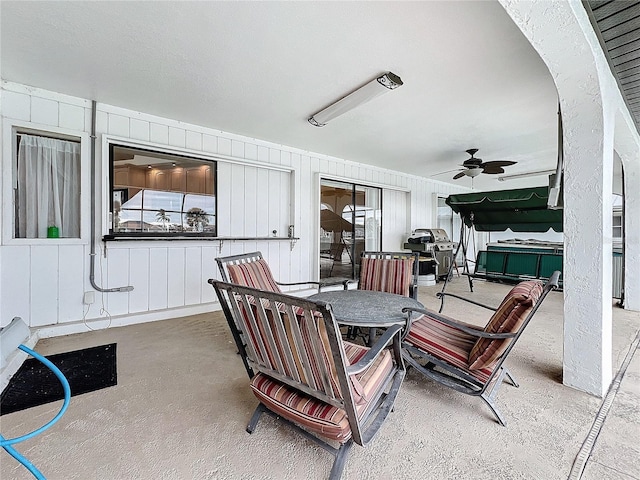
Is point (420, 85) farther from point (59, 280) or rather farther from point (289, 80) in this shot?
point (59, 280)

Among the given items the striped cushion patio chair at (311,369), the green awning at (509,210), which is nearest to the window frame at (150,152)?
the striped cushion patio chair at (311,369)

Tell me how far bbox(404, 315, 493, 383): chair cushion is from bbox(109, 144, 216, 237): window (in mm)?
3144

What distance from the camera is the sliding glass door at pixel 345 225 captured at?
5773 millimetres

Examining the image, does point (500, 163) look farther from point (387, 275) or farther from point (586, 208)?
point (387, 275)

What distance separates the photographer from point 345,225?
608 cm

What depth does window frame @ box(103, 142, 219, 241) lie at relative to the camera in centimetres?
345

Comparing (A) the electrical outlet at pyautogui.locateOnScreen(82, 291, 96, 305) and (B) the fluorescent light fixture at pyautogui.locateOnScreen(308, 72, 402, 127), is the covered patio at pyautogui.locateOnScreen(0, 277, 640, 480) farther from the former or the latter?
(B) the fluorescent light fixture at pyautogui.locateOnScreen(308, 72, 402, 127)

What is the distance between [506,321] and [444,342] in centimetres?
50

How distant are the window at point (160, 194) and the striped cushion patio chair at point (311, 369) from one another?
272 cm

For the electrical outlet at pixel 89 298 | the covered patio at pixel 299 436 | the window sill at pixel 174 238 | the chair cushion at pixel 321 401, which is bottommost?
the covered patio at pixel 299 436

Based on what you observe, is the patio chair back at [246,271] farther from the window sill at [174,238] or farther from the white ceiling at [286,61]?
the white ceiling at [286,61]

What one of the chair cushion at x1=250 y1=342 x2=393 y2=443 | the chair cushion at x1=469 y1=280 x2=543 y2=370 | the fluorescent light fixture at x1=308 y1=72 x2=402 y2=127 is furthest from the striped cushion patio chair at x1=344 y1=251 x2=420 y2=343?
the fluorescent light fixture at x1=308 y1=72 x2=402 y2=127

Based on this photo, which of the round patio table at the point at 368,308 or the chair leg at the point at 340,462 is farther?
the round patio table at the point at 368,308

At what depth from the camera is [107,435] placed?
1708 mm
